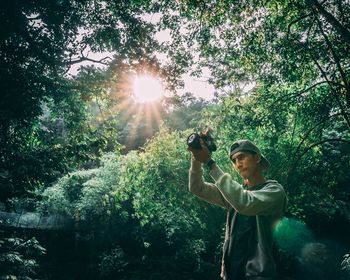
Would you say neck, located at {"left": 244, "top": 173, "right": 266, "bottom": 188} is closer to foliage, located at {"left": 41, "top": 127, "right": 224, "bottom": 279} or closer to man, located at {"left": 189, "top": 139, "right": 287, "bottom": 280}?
man, located at {"left": 189, "top": 139, "right": 287, "bottom": 280}

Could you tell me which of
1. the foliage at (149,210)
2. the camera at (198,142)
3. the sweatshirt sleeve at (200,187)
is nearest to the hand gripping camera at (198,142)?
the camera at (198,142)

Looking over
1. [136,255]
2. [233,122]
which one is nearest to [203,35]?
[233,122]

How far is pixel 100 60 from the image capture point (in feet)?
43.7

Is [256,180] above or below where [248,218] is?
above

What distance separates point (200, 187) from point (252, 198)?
761mm

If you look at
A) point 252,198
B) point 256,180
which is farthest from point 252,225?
point 256,180

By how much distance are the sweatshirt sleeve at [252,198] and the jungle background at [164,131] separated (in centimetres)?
388

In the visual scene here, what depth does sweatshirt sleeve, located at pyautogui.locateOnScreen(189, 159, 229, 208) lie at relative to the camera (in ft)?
9.16

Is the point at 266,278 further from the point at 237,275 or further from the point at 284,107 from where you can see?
the point at 284,107

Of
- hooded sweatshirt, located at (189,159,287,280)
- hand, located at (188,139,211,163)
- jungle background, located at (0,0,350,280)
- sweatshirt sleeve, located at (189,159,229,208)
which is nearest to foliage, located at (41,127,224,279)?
jungle background, located at (0,0,350,280)

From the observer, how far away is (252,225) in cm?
235

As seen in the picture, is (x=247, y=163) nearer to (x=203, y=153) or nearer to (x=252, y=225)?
(x=203, y=153)

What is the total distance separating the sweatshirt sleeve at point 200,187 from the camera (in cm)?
279

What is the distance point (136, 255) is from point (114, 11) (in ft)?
41.9
